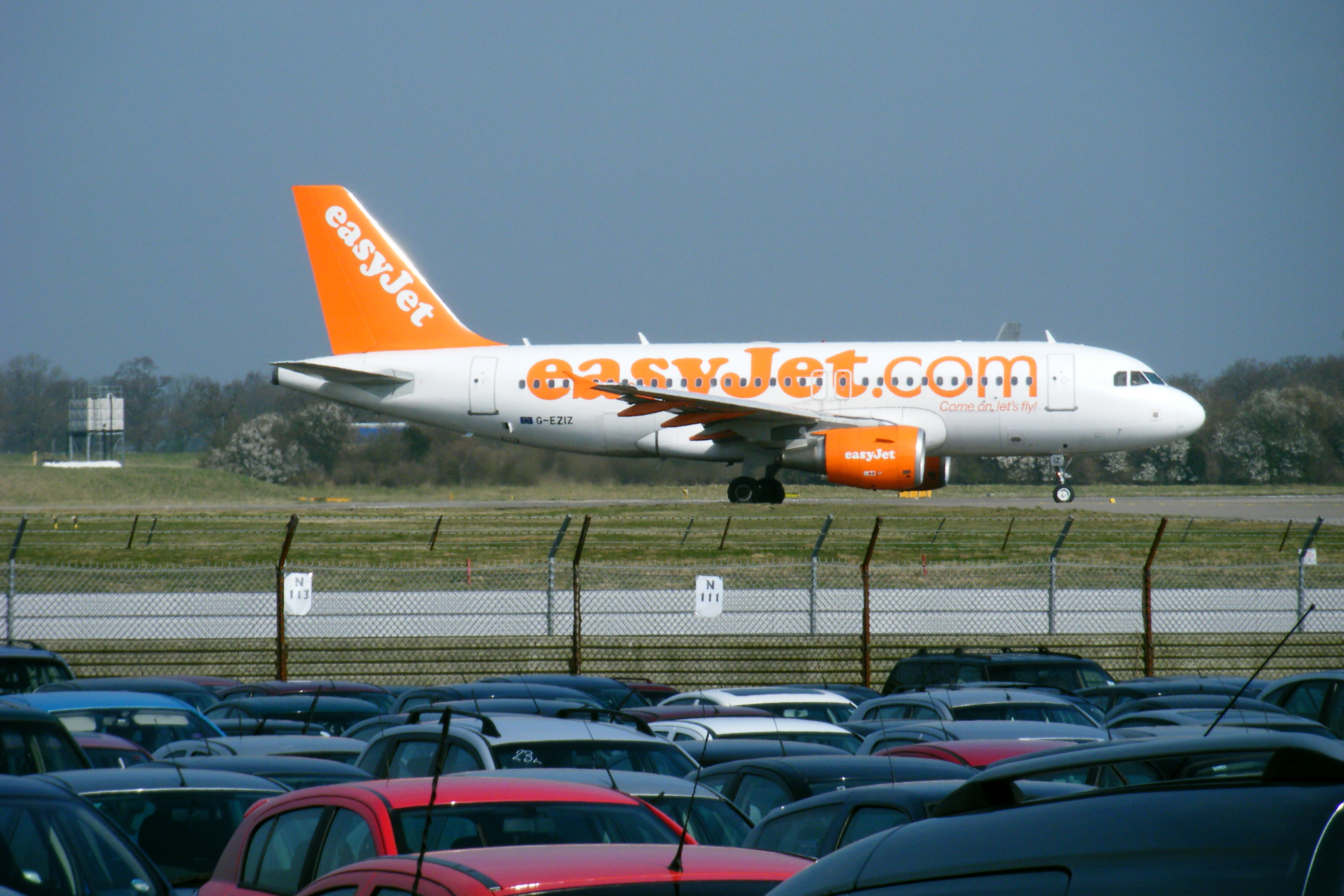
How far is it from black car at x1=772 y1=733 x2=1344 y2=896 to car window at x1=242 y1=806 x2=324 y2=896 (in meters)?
2.78

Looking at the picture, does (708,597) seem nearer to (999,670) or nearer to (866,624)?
(866,624)

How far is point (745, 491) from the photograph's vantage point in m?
31.7

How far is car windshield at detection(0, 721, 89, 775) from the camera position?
6.91m

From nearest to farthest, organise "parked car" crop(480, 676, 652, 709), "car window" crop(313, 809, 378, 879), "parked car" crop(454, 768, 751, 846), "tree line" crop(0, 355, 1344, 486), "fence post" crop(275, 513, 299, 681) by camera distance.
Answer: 1. "car window" crop(313, 809, 378, 879)
2. "parked car" crop(454, 768, 751, 846)
3. "parked car" crop(480, 676, 652, 709)
4. "fence post" crop(275, 513, 299, 681)
5. "tree line" crop(0, 355, 1344, 486)

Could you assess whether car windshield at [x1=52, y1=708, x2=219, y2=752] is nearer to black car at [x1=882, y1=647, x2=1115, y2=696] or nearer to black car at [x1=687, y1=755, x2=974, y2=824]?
black car at [x1=687, y1=755, x2=974, y2=824]

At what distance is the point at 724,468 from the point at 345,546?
106 ft

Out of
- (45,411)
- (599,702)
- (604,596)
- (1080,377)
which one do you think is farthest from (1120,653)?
(45,411)

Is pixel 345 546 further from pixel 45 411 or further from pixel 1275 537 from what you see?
pixel 45 411

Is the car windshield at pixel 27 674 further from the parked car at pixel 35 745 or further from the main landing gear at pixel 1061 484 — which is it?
the main landing gear at pixel 1061 484

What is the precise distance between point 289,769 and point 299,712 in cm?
410

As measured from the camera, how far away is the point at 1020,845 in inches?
85.8

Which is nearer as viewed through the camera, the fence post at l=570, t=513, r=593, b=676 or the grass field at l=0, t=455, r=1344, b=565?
the fence post at l=570, t=513, r=593, b=676

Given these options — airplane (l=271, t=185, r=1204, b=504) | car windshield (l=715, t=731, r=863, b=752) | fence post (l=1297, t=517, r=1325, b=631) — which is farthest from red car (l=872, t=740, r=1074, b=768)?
airplane (l=271, t=185, r=1204, b=504)

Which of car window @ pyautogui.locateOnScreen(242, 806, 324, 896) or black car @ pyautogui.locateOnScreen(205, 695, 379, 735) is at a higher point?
car window @ pyautogui.locateOnScreen(242, 806, 324, 896)
